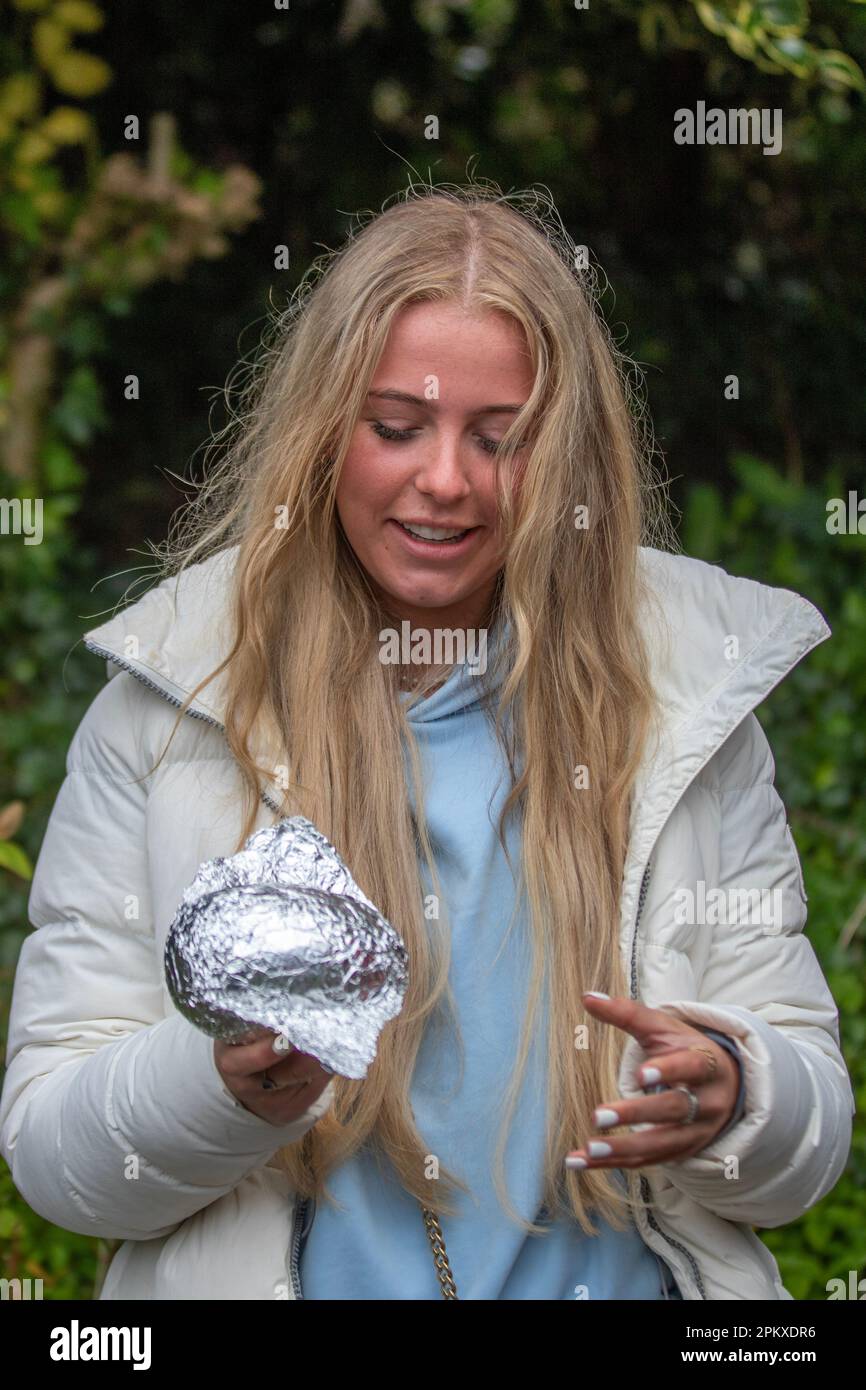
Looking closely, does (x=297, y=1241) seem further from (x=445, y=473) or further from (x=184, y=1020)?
(x=445, y=473)

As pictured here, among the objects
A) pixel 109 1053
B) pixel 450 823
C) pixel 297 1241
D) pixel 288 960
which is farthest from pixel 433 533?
pixel 297 1241

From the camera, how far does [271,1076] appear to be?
1576mm

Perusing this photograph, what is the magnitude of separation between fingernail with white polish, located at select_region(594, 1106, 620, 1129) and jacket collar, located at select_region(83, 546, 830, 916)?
15.9 inches

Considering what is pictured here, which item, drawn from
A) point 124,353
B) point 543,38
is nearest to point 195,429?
point 124,353

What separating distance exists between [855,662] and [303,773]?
2.12 metres

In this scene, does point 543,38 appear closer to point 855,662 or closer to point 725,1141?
point 855,662

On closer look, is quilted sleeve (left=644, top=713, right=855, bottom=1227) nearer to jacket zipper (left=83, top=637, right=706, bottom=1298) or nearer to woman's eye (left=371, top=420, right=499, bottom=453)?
jacket zipper (left=83, top=637, right=706, bottom=1298)

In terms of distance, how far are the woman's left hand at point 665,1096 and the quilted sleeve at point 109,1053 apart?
1.06 ft

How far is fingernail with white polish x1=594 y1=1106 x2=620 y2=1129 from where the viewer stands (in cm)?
144

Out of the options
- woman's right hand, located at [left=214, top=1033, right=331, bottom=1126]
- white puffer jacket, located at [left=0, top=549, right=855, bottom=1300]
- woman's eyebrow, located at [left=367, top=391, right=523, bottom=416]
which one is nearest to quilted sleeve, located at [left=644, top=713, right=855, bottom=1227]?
white puffer jacket, located at [left=0, top=549, right=855, bottom=1300]

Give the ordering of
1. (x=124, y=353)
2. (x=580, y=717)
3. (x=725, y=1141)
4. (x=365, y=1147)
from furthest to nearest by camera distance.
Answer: (x=124, y=353) < (x=580, y=717) < (x=365, y=1147) < (x=725, y=1141)

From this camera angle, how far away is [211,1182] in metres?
→ 1.69

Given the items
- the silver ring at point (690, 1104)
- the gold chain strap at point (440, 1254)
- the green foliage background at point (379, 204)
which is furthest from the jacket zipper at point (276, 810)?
the green foliage background at point (379, 204)

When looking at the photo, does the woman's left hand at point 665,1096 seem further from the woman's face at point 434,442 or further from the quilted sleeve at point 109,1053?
the woman's face at point 434,442
